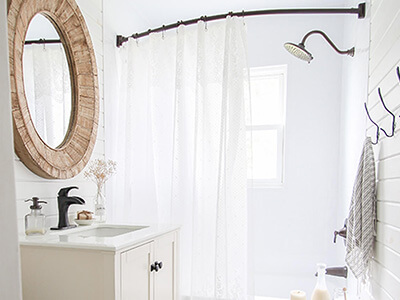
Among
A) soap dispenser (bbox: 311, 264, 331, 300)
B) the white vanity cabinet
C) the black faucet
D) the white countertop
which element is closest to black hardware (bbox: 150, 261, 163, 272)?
the white vanity cabinet

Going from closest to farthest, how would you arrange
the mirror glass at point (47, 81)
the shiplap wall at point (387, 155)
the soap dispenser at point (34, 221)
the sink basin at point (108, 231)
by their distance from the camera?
1. the shiplap wall at point (387, 155)
2. the soap dispenser at point (34, 221)
3. the mirror glass at point (47, 81)
4. the sink basin at point (108, 231)

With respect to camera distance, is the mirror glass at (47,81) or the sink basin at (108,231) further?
the sink basin at (108,231)

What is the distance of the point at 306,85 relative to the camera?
9.02 ft

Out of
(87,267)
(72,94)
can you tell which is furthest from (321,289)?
(72,94)

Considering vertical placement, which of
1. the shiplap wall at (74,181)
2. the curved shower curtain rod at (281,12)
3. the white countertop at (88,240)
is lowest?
the white countertop at (88,240)

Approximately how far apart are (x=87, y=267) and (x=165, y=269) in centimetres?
50

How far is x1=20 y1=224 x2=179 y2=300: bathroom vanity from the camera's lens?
45.1 inches

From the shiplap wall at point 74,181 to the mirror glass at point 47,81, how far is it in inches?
7.9

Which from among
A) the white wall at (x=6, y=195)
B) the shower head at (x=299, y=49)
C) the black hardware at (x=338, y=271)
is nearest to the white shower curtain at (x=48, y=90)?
the white wall at (x=6, y=195)

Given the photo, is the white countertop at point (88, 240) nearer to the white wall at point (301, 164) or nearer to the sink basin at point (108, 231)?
the sink basin at point (108, 231)

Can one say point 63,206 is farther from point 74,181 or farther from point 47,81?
point 47,81

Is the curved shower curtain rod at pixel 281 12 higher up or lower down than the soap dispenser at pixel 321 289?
higher up

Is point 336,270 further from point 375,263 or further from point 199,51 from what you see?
point 199,51

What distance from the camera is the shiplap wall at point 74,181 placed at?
4.60 feet
